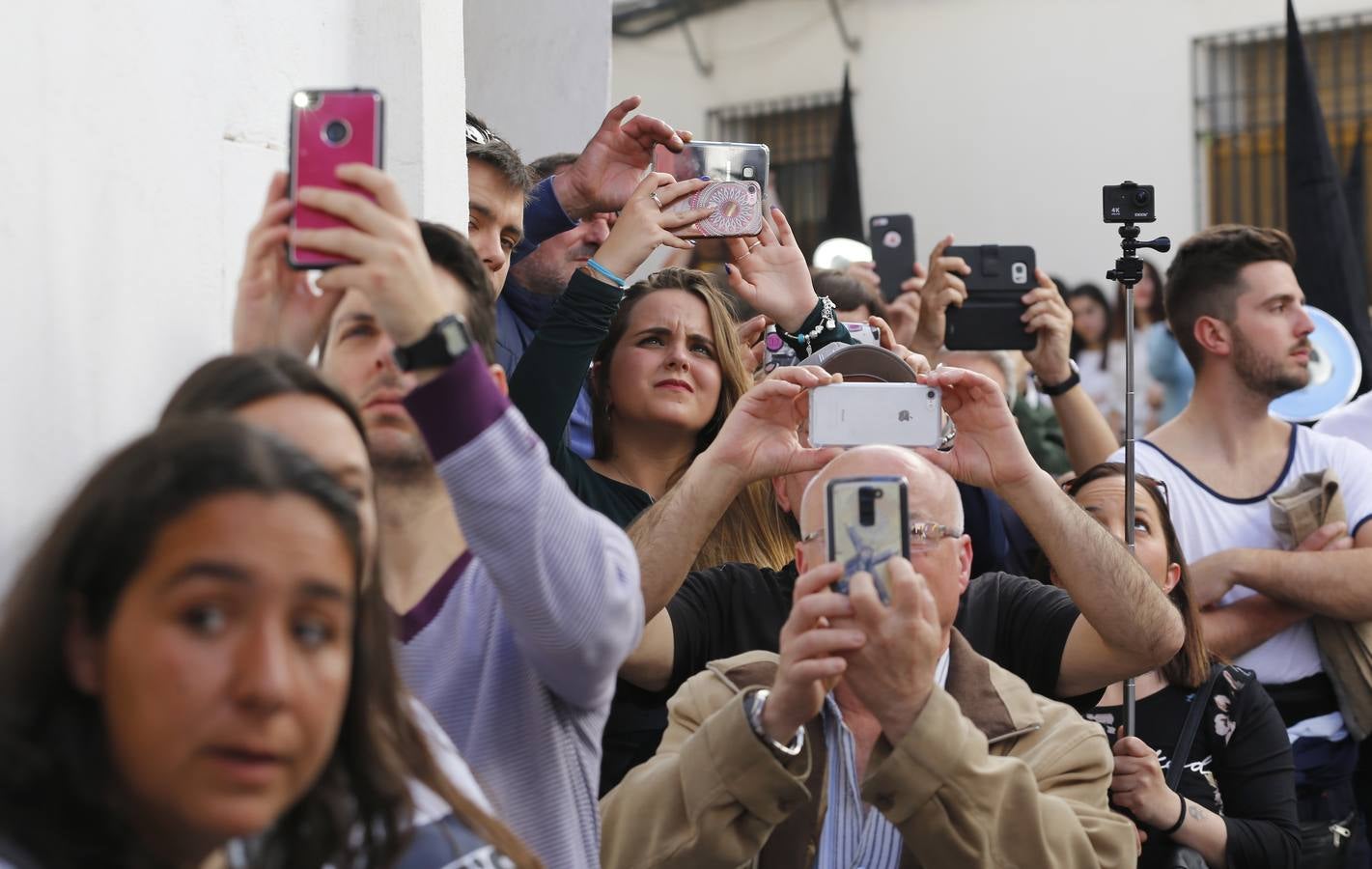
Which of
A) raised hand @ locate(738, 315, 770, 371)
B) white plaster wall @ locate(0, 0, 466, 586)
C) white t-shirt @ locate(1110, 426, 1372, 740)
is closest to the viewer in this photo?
white plaster wall @ locate(0, 0, 466, 586)

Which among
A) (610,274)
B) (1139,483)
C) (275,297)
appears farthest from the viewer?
(1139,483)

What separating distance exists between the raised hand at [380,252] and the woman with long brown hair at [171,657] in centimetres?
39

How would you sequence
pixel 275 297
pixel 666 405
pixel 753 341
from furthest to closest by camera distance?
pixel 753 341
pixel 666 405
pixel 275 297

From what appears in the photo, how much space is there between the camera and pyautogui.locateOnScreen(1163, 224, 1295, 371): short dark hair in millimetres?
5125

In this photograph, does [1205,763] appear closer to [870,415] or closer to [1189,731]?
[1189,731]

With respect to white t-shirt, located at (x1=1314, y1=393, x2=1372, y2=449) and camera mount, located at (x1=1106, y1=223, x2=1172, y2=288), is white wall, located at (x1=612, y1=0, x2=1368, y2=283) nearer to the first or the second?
white t-shirt, located at (x1=1314, y1=393, x2=1372, y2=449)

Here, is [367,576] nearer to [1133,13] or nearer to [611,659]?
[611,659]

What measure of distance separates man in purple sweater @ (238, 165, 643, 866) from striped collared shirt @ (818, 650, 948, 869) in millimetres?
667

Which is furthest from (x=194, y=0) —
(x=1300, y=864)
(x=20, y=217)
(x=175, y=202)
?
(x=1300, y=864)

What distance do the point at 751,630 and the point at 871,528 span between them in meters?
0.99

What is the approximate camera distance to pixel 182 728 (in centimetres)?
140

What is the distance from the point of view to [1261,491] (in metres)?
4.72

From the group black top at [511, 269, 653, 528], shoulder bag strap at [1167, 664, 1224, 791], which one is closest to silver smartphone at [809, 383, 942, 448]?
black top at [511, 269, 653, 528]

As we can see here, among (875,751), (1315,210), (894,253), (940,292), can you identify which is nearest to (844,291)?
(894,253)
